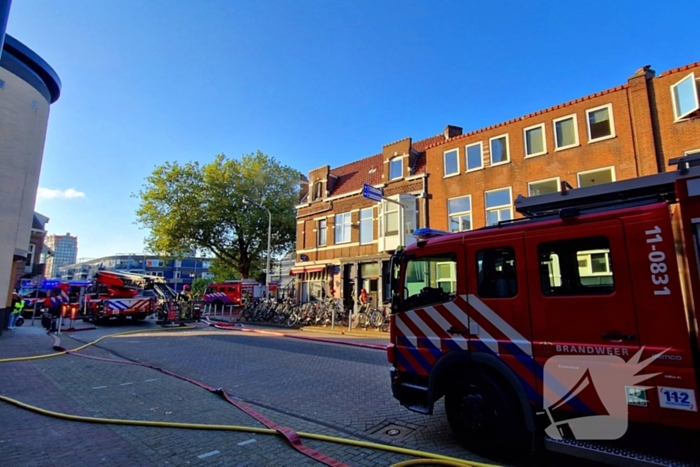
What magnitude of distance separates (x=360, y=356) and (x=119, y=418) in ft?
22.4

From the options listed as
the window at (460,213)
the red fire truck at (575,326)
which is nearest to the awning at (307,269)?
the window at (460,213)

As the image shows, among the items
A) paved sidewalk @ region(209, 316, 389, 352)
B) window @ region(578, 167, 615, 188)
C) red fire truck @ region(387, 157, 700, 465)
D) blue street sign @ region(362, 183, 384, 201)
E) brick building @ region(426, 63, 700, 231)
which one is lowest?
paved sidewalk @ region(209, 316, 389, 352)

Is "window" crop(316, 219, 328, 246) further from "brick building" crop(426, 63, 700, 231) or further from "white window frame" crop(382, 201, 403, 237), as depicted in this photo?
"brick building" crop(426, 63, 700, 231)

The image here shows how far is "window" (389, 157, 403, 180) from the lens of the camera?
2284 cm

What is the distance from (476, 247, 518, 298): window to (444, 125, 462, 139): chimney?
1866cm

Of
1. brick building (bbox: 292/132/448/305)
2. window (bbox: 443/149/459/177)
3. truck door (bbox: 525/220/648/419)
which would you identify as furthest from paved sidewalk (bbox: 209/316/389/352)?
truck door (bbox: 525/220/648/419)

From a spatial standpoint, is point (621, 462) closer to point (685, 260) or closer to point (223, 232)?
point (685, 260)

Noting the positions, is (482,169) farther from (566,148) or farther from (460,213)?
(566,148)

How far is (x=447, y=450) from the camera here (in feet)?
14.8

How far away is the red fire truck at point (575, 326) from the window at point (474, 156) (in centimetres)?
1532

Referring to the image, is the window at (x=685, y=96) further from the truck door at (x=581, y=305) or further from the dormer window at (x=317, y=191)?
the dormer window at (x=317, y=191)

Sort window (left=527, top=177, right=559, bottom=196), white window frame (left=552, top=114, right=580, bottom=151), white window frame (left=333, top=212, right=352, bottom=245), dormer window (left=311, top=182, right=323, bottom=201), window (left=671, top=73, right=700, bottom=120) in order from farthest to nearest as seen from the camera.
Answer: dormer window (left=311, top=182, right=323, bottom=201)
white window frame (left=333, top=212, right=352, bottom=245)
window (left=527, top=177, right=559, bottom=196)
white window frame (left=552, top=114, right=580, bottom=151)
window (left=671, top=73, right=700, bottom=120)

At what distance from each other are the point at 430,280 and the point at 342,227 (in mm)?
20366

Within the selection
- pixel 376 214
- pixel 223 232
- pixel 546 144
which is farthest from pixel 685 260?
pixel 223 232
